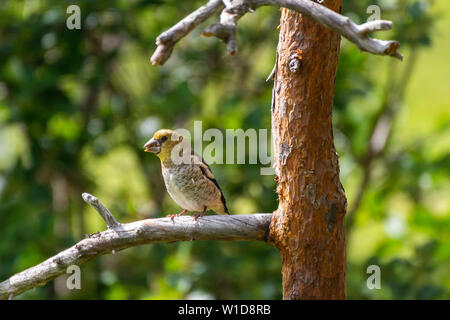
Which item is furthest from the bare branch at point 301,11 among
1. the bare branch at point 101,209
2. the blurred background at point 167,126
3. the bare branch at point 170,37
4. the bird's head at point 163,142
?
the blurred background at point 167,126

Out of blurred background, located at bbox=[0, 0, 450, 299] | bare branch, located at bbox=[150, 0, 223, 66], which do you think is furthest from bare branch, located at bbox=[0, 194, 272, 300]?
blurred background, located at bbox=[0, 0, 450, 299]

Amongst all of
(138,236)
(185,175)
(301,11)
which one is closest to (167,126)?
(185,175)

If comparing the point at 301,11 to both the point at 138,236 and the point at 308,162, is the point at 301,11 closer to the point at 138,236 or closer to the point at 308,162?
the point at 308,162

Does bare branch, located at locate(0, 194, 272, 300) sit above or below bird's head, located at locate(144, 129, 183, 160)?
below

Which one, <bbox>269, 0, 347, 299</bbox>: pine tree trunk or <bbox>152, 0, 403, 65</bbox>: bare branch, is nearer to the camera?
<bbox>152, 0, 403, 65</bbox>: bare branch

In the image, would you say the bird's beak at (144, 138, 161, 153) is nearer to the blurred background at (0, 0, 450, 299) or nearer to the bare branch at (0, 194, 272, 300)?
the bare branch at (0, 194, 272, 300)

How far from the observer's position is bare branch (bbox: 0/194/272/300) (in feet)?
6.69

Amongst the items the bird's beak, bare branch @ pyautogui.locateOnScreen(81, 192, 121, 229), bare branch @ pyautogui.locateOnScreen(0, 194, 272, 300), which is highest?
the bird's beak

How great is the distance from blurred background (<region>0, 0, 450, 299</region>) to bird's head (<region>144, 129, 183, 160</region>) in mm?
861

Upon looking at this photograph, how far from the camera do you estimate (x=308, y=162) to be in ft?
6.69

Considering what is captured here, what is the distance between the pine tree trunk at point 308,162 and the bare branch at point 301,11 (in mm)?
294

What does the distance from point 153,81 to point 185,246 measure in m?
1.34

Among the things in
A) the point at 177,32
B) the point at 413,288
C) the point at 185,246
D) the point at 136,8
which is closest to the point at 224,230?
the point at 177,32
